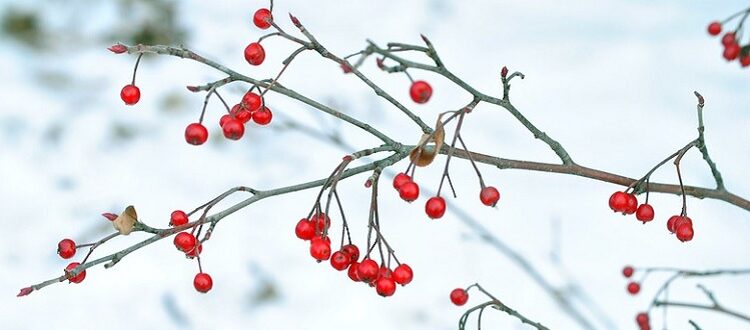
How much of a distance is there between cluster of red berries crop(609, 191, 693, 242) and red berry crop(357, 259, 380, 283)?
0.23 m

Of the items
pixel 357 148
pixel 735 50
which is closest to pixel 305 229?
pixel 735 50

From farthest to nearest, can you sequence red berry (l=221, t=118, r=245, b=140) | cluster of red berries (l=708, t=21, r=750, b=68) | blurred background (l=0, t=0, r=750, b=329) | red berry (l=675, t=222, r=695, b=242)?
blurred background (l=0, t=0, r=750, b=329) < cluster of red berries (l=708, t=21, r=750, b=68) < red berry (l=675, t=222, r=695, b=242) < red berry (l=221, t=118, r=245, b=140)

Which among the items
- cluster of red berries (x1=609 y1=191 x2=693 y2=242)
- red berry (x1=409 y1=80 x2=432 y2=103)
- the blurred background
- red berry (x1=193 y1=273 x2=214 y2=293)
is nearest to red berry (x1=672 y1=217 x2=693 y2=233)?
cluster of red berries (x1=609 y1=191 x2=693 y2=242)

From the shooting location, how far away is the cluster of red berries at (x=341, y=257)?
74 cm

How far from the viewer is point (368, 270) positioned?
76 cm

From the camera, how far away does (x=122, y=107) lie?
2455 mm

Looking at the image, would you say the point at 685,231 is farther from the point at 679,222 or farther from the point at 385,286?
the point at 385,286

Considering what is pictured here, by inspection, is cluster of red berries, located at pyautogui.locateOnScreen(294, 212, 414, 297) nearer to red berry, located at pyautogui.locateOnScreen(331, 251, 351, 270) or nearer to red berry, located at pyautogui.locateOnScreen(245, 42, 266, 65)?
red berry, located at pyautogui.locateOnScreen(331, 251, 351, 270)

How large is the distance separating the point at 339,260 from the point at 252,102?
16cm

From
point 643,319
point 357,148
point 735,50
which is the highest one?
point 357,148

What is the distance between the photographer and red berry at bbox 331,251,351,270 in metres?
0.76

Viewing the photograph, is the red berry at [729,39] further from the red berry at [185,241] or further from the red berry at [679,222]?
the red berry at [185,241]

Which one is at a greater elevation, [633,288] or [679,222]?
[633,288]

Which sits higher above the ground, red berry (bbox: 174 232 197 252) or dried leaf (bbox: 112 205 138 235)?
red berry (bbox: 174 232 197 252)
